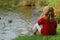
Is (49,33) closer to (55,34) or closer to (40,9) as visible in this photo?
(55,34)

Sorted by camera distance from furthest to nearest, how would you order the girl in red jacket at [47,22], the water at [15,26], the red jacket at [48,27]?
the water at [15,26] → the red jacket at [48,27] → the girl in red jacket at [47,22]

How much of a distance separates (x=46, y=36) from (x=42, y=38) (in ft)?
0.60

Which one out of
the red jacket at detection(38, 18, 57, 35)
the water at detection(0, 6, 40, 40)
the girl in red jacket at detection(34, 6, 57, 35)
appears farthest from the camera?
the water at detection(0, 6, 40, 40)

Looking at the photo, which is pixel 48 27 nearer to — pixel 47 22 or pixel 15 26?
pixel 47 22

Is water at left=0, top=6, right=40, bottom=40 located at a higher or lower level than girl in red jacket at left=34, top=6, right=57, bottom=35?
lower

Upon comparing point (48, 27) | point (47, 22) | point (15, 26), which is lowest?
point (15, 26)

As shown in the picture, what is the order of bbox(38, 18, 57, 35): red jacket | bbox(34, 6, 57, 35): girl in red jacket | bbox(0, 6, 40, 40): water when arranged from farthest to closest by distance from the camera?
bbox(0, 6, 40, 40): water, bbox(38, 18, 57, 35): red jacket, bbox(34, 6, 57, 35): girl in red jacket

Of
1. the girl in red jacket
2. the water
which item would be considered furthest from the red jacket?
the water

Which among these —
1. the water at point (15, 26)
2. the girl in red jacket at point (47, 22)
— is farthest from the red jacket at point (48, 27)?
the water at point (15, 26)

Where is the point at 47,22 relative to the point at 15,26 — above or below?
above

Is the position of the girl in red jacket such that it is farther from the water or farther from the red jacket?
the water

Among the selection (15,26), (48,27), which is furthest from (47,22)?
(15,26)

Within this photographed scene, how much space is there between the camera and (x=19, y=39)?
11391 mm

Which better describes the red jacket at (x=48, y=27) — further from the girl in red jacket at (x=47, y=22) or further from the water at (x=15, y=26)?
the water at (x=15, y=26)
